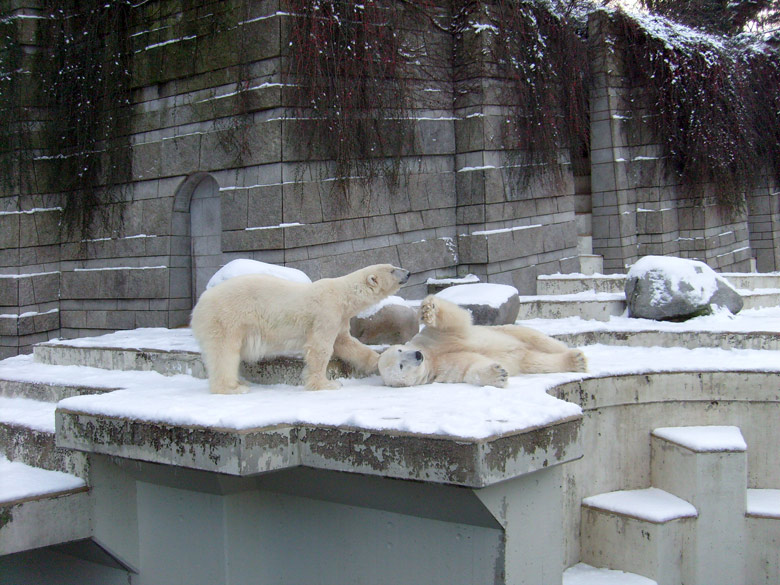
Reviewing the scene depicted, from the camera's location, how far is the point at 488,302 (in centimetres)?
550

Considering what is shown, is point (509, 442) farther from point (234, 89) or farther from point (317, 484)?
point (234, 89)

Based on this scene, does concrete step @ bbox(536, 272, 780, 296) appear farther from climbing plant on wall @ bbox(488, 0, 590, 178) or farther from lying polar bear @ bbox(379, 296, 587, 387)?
lying polar bear @ bbox(379, 296, 587, 387)

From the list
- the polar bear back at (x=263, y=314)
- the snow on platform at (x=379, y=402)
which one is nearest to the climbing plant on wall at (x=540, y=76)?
the snow on platform at (x=379, y=402)

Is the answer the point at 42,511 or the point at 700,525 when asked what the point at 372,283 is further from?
the point at 700,525

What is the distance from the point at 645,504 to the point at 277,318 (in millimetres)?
2113

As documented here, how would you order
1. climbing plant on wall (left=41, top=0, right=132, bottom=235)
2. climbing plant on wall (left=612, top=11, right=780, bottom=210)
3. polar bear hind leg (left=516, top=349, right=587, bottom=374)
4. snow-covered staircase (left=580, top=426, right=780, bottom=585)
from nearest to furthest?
snow-covered staircase (left=580, top=426, right=780, bottom=585) < polar bear hind leg (left=516, top=349, right=587, bottom=374) < climbing plant on wall (left=41, top=0, right=132, bottom=235) < climbing plant on wall (left=612, top=11, right=780, bottom=210)

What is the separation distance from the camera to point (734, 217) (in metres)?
10.8

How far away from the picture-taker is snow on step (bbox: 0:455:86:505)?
3.43 metres

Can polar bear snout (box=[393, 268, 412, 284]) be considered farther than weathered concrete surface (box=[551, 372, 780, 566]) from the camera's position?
No

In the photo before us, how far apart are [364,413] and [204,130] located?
4811mm

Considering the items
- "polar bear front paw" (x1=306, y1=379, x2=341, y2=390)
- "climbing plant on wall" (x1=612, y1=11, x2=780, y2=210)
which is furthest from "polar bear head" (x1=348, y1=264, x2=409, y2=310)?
"climbing plant on wall" (x1=612, y1=11, x2=780, y2=210)

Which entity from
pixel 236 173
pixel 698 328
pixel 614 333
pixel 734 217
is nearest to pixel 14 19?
pixel 236 173

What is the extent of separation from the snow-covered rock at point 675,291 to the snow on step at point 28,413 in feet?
14.6

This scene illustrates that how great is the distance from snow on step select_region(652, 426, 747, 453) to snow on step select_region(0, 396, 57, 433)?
3.27 m
